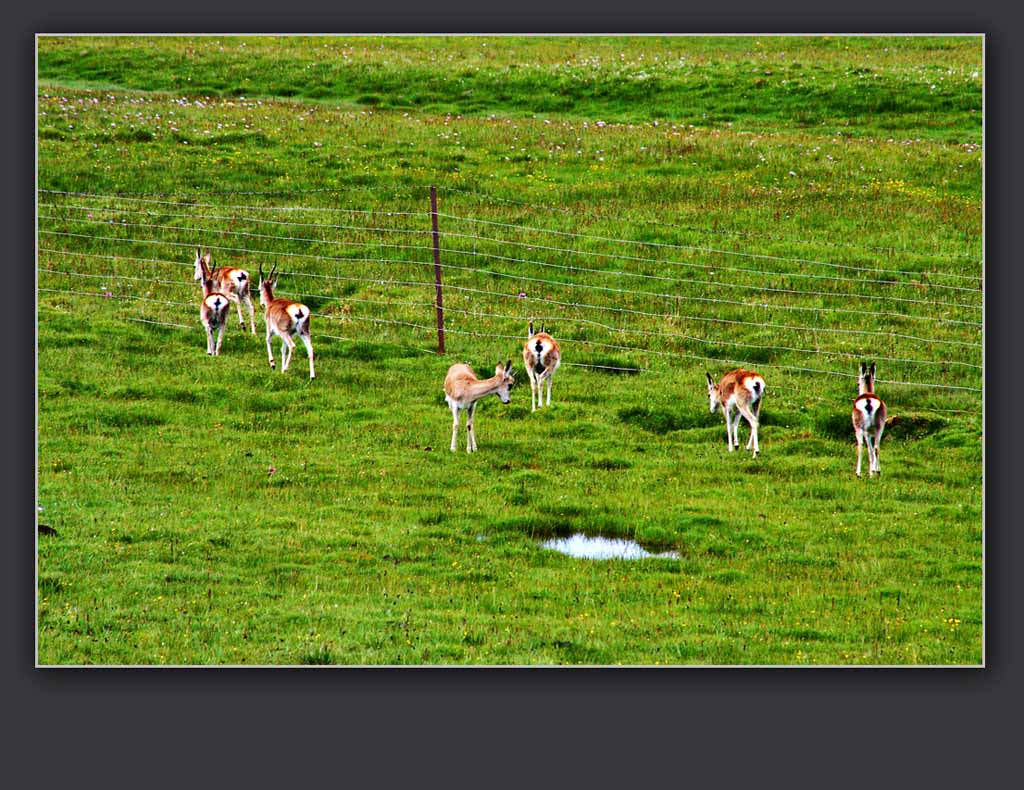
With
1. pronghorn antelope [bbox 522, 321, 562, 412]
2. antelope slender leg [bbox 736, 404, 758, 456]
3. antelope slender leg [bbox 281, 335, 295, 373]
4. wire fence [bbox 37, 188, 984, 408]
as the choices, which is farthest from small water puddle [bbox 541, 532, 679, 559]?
antelope slender leg [bbox 281, 335, 295, 373]

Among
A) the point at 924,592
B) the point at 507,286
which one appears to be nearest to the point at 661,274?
the point at 507,286

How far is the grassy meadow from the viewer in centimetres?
1531

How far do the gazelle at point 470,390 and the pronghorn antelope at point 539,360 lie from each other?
4.88 feet

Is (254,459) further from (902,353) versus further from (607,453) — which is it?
(902,353)

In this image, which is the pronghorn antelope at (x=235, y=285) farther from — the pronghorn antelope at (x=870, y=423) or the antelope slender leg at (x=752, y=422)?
the pronghorn antelope at (x=870, y=423)

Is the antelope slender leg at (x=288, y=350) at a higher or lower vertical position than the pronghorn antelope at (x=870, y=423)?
higher

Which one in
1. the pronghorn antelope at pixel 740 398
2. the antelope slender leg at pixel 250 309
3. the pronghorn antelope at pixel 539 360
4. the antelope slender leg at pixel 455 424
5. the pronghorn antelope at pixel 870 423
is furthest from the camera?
the antelope slender leg at pixel 250 309

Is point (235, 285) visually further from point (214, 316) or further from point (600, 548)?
point (600, 548)

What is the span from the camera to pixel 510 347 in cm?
2448

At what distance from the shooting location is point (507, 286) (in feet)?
88.3

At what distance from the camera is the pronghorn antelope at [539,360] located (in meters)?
21.9

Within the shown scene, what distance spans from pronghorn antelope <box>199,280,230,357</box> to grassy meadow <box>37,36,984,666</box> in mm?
569

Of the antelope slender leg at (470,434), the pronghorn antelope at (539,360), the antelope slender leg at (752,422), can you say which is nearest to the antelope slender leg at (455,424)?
the antelope slender leg at (470,434)

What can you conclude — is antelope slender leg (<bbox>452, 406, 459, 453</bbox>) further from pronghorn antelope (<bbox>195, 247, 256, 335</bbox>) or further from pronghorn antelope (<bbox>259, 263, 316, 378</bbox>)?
pronghorn antelope (<bbox>195, 247, 256, 335</bbox>)
